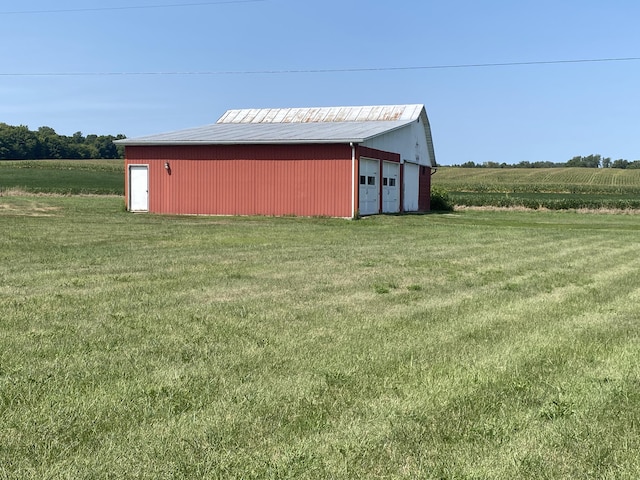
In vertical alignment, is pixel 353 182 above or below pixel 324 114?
below

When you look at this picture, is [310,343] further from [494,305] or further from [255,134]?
[255,134]

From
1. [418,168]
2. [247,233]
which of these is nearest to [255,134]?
[418,168]

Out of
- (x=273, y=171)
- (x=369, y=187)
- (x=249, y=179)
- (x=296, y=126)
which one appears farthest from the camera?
(x=296, y=126)

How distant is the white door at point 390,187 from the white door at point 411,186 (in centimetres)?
115

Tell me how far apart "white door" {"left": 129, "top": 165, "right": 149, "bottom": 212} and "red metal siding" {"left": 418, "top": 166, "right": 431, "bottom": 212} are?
47.7ft

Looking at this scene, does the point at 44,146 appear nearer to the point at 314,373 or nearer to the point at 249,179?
the point at 249,179

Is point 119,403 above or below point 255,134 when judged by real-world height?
below

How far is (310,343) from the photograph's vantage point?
5.21 m

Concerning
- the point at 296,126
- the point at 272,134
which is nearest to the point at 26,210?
the point at 272,134

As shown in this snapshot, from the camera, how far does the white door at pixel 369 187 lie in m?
25.3

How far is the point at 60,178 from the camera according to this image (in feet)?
204

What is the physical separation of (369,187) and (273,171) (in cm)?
404

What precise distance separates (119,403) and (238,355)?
121 centimetres

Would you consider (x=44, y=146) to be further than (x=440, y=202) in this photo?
Yes
